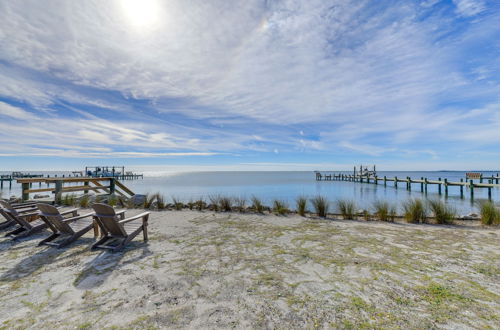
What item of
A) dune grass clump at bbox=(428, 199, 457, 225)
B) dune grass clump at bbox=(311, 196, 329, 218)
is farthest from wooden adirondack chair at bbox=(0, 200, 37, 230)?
dune grass clump at bbox=(428, 199, 457, 225)

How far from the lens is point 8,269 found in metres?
3.23

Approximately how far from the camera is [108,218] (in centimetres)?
390

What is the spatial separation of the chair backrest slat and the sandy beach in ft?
1.36

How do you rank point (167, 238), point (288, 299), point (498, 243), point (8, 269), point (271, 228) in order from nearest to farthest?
point (288, 299)
point (8, 269)
point (498, 243)
point (167, 238)
point (271, 228)

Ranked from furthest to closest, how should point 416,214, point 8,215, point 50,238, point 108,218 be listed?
point 416,214, point 8,215, point 50,238, point 108,218

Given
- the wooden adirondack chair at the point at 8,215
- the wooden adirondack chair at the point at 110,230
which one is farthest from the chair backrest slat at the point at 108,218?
the wooden adirondack chair at the point at 8,215

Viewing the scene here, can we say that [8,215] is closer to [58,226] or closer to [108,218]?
[58,226]

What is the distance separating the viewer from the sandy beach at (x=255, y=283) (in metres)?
2.16

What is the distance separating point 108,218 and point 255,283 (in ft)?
9.20

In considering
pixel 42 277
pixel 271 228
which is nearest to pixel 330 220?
pixel 271 228

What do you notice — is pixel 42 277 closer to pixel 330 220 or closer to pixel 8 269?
pixel 8 269

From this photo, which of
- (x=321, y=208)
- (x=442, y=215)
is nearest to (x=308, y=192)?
(x=321, y=208)

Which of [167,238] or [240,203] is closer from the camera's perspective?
[167,238]

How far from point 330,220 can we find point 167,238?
4.85 meters
